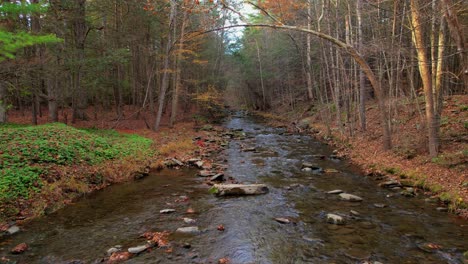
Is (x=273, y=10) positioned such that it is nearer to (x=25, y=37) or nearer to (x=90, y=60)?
(x=90, y=60)

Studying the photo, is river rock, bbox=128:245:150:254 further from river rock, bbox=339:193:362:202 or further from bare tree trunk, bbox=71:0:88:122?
bare tree trunk, bbox=71:0:88:122

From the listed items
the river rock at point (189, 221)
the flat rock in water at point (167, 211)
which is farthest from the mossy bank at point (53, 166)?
the river rock at point (189, 221)

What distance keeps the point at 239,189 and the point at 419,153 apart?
6902 mm

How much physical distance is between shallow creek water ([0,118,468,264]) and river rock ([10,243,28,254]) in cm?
14

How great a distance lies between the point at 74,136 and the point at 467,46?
39.9 ft

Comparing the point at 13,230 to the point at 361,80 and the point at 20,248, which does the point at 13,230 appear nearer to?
the point at 20,248

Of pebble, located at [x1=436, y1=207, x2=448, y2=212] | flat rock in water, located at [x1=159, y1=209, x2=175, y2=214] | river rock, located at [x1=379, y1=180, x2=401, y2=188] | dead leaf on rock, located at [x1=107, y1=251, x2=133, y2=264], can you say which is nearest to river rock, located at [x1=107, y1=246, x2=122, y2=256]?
dead leaf on rock, located at [x1=107, y1=251, x2=133, y2=264]

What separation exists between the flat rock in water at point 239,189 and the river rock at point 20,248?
4.58 metres

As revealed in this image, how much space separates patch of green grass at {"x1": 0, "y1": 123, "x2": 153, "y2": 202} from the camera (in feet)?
Result: 24.2

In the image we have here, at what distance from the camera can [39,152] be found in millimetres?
8820

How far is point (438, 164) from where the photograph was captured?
→ 9.24 meters

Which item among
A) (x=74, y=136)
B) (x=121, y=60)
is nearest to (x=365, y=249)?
(x=74, y=136)

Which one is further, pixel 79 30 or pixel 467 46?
pixel 79 30

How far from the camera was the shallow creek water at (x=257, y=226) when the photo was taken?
521 cm
